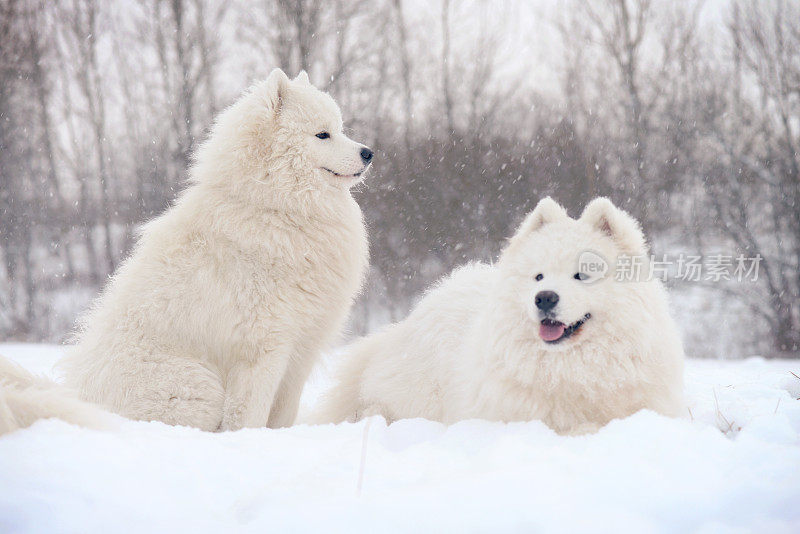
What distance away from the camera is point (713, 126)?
1002 centimetres

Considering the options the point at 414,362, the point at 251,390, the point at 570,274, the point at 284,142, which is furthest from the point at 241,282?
the point at 570,274

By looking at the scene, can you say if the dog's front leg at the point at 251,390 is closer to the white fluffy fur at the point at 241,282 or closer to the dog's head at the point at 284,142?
the white fluffy fur at the point at 241,282

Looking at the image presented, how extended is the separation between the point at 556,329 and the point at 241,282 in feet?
6.10

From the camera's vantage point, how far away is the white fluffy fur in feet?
11.2

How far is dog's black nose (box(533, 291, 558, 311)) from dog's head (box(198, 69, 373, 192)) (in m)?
1.73

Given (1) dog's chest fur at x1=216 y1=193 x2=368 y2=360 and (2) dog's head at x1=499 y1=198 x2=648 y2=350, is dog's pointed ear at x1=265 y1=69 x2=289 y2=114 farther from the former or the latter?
(2) dog's head at x1=499 y1=198 x2=648 y2=350

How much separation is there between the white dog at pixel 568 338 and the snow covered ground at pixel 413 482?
0.30 metres

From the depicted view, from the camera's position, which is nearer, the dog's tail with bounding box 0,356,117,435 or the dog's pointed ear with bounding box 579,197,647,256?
the dog's tail with bounding box 0,356,117,435

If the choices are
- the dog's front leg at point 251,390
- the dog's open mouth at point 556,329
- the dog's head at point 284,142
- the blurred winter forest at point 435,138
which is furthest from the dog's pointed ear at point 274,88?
the blurred winter forest at point 435,138

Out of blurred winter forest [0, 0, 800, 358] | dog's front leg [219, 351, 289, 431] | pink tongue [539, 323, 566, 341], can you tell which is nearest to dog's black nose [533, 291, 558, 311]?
pink tongue [539, 323, 566, 341]

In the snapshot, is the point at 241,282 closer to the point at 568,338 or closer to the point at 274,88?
the point at 274,88

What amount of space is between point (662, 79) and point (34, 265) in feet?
38.9

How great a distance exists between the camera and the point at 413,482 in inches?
87.1

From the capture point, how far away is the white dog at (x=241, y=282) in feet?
11.2
